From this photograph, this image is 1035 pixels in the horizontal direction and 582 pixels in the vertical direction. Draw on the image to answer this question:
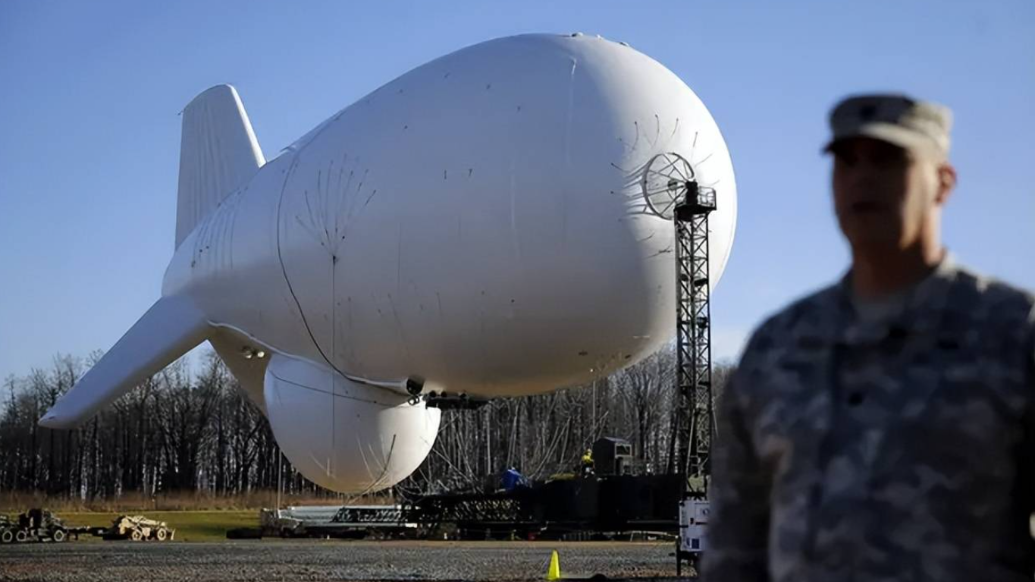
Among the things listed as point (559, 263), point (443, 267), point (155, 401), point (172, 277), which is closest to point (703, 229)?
point (559, 263)

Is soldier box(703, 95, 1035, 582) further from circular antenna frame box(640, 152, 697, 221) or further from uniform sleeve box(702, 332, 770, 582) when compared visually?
circular antenna frame box(640, 152, 697, 221)

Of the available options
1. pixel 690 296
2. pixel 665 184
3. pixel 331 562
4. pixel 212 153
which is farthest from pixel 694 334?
pixel 212 153

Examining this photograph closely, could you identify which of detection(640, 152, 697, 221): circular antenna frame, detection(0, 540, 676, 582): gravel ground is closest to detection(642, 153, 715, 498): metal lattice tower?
detection(640, 152, 697, 221): circular antenna frame

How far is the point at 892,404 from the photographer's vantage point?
190 cm

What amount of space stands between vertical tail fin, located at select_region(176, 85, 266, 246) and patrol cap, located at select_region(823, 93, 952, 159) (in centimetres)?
2555

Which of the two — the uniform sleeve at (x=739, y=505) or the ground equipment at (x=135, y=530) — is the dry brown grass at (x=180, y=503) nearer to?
the ground equipment at (x=135, y=530)

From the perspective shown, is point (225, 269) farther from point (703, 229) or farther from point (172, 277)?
point (703, 229)

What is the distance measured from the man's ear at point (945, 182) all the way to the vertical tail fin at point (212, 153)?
25561mm

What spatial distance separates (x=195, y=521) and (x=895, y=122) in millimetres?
42381

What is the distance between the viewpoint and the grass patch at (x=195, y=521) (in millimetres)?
38375

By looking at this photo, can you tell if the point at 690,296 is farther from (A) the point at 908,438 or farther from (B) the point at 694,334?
(A) the point at 908,438

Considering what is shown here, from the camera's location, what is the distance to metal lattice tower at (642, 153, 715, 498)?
19203mm

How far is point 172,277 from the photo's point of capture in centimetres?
2542

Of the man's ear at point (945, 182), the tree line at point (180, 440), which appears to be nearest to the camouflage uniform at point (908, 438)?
the man's ear at point (945, 182)
